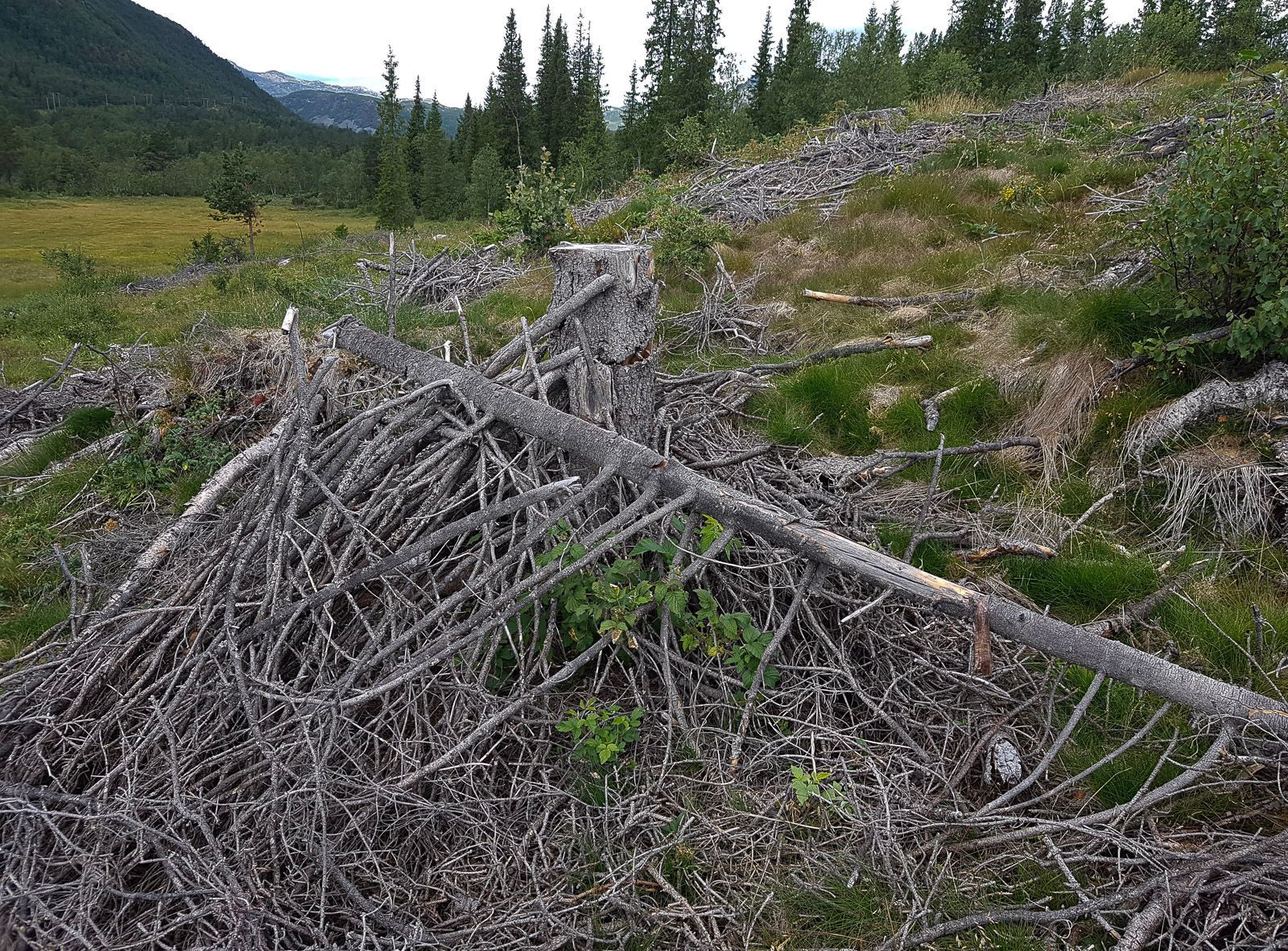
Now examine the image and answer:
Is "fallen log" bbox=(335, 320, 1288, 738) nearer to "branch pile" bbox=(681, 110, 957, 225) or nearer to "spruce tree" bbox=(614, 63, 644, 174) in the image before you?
"branch pile" bbox=(681, 110, 957, 225)

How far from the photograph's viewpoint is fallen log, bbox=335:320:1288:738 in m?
2.20

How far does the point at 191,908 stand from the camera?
202 cm

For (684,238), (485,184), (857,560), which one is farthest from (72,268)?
(857,560)

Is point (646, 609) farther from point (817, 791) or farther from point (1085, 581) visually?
point (1085, 581)

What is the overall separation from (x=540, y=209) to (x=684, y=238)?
2.24 metres

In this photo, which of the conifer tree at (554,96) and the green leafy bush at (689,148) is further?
the conifer tree at (554,96)

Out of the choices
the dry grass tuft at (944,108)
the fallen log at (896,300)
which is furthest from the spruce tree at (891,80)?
the fallen log at (896,300)

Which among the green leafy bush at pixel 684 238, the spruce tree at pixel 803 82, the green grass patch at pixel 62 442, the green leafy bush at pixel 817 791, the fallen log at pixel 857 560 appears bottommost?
the green leafy bush at pixel 817 791

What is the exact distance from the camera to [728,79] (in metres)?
45.2

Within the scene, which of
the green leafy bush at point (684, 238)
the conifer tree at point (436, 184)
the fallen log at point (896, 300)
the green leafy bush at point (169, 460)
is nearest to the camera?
the green leafy bush at point (169, 460)

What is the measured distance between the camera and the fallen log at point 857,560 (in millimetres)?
2201

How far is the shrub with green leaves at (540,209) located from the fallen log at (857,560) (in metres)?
6.38

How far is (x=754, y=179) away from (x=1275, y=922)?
11.3 meters

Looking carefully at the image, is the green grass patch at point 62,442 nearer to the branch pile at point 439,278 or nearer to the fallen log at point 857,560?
the branch pile at point 439,278
